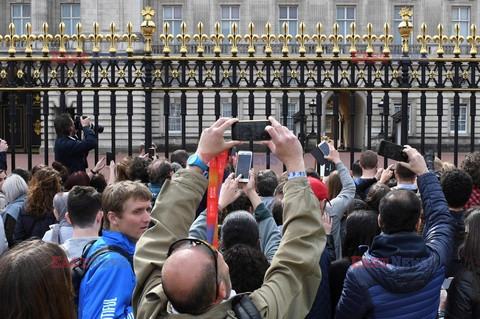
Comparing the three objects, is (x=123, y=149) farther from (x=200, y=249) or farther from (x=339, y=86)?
(x=200, y=249)

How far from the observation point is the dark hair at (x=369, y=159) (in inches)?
280

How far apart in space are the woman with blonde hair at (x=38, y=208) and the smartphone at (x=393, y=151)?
2.71 meters

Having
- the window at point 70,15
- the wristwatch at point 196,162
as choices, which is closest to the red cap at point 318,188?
the wristwatch at point 196,162

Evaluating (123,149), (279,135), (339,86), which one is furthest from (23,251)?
(123,149)

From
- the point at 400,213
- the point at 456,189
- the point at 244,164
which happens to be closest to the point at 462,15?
the point at 456,189

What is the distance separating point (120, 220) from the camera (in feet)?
13.2

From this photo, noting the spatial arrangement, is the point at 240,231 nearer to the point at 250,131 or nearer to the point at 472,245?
the point at 250,131

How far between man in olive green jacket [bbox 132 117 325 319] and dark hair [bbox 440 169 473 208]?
2311 mm

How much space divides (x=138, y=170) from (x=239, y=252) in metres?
3.49

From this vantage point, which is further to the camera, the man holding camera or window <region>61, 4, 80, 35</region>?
window <region>61, 4, 80, 35</region>

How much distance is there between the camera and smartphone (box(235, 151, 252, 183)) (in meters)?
3.83

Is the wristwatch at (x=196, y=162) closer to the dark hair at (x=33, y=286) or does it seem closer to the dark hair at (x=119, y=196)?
the dark hair at (x=33, y=286)

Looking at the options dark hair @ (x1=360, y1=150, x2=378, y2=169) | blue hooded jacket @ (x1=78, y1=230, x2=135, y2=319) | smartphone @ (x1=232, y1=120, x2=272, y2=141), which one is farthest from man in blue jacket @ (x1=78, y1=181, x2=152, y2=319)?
dark hair @ (x1=360, y1=150, x2=378, y2=169)

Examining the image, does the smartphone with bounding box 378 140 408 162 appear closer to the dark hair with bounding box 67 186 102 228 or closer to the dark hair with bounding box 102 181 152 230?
the dark hair with bounding box 102 181 152 230
